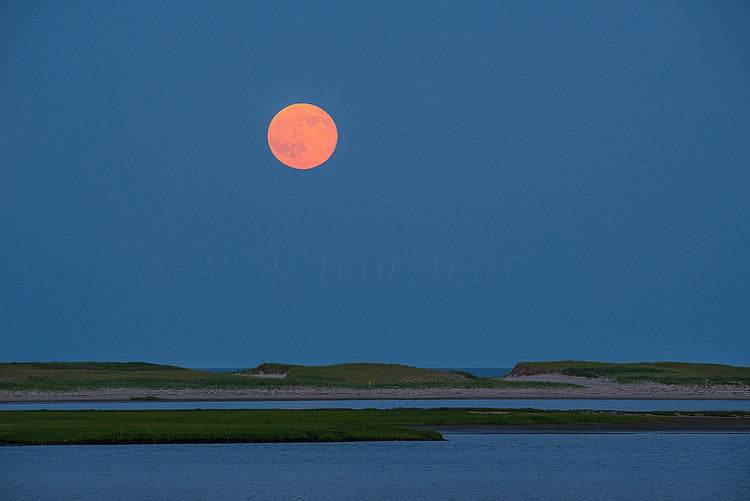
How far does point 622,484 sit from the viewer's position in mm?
30609

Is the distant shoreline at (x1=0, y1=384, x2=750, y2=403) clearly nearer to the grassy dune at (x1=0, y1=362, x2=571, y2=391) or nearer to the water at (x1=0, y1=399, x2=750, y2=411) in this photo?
the water at (x1=0, y1=399, x2=750, y2=411)

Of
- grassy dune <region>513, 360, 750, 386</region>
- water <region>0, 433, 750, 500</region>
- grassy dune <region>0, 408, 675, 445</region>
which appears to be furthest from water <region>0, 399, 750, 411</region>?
water <region>0, 433, 750, 500</region>

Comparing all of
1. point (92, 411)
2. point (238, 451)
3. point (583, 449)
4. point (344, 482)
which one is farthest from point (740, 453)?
point (92, 411)

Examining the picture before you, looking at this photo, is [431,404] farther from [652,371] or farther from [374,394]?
[652,371]

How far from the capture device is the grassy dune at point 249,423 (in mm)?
40688

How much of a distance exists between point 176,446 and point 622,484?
20514mm

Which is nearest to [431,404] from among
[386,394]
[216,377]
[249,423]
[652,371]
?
[386,394]

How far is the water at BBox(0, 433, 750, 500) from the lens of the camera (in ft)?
94.4

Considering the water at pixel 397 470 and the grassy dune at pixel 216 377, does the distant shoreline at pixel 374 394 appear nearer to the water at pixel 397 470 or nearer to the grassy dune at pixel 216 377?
the grassy dune at pixel 216 377

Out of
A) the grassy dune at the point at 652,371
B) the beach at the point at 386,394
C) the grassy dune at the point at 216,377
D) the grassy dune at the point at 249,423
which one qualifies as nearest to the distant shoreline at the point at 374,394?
the beach at the point at 386,394

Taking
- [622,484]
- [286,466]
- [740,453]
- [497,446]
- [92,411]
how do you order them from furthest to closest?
[92,411] → [497,446] → [740,453] → [286,466] → [622,484]

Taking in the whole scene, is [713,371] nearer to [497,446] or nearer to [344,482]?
[497,446]

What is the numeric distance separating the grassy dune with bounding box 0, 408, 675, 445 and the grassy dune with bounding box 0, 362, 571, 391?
32534mm

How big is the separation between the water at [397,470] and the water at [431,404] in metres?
23.8
